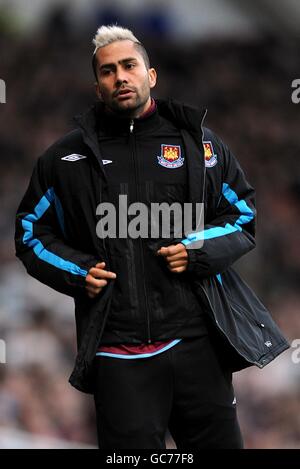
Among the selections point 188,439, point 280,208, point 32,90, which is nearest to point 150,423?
point 188,439

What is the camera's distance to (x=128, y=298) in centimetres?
282

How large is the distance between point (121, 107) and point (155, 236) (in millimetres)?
386

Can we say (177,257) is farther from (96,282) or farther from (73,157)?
(73,157)

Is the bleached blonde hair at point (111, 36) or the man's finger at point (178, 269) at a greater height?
the bleached blonde hair at point (111, 36)

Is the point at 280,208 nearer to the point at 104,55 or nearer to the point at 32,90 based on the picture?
the point at 32,90

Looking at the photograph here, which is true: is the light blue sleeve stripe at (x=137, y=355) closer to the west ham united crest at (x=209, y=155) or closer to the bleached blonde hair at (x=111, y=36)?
the west ham united crest at (x=209, y=155)

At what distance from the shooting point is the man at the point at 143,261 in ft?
9.21

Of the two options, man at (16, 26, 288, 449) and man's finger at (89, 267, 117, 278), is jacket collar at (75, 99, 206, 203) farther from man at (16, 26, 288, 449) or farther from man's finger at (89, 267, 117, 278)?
man's finger at (89, 267, 117, 278)

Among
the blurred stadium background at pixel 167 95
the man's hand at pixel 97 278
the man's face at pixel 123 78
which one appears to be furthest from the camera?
the blurred stadium background at pixel 167 95

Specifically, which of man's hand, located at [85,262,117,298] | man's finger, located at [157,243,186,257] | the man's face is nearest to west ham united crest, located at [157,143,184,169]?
the man's face

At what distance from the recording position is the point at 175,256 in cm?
279

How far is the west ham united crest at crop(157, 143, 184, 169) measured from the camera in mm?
2885

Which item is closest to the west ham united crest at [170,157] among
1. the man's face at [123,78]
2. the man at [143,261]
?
the man at [143,261]

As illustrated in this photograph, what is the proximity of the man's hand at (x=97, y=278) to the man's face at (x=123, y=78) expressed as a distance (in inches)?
18.3
